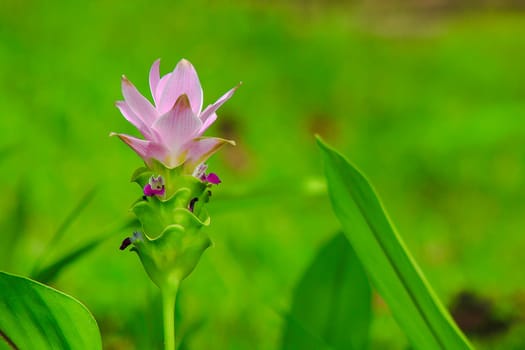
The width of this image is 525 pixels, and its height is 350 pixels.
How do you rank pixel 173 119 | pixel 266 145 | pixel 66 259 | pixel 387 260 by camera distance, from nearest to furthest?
pixel 173 119
pixel 387 260
pixel 66 259
pixel 266 145

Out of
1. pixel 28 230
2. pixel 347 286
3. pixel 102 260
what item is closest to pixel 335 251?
pixel 347 286

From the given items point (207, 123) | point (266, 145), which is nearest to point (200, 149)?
point (207, 123)

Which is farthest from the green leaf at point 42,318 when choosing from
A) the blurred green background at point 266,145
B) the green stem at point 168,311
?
the blurred green background at point 266,145

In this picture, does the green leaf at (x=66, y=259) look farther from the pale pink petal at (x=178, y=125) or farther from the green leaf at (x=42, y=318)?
the pale pink petal at (x=178, y=125)

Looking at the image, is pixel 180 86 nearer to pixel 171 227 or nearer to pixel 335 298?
pixel 171 227

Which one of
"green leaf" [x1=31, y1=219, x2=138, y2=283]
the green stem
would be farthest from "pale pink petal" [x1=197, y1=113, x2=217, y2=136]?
"green leaf" [x1=31, y1=219, x2=138, y2=283]

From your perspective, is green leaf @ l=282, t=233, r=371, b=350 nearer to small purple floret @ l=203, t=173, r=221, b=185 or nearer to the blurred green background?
the blurred green background
